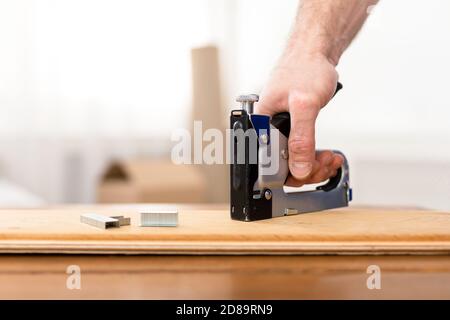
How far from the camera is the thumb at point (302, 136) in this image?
1.00 meters

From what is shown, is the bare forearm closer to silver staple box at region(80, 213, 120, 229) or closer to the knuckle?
the knuckle

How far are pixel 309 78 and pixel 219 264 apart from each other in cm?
45

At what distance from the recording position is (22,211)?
107 centimetres

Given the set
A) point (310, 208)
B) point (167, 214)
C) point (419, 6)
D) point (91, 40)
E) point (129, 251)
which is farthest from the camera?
point (91, 40)

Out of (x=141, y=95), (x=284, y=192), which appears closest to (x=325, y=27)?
(x=284, y=192)

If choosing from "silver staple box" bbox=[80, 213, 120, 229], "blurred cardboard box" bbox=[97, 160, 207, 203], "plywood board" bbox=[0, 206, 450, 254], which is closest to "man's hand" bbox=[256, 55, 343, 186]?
"plywood board" bbox=[0, 206, 450, 254]

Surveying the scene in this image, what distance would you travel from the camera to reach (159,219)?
888 millimetres

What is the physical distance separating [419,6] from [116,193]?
5.38 feet

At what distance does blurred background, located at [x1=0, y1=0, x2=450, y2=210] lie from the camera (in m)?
2.62

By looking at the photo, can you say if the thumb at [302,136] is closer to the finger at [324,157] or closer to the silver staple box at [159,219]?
the finger at [324,157]

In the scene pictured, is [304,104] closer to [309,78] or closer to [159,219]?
[309,78]

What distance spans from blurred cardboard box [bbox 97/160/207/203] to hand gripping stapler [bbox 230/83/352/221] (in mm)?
1567
